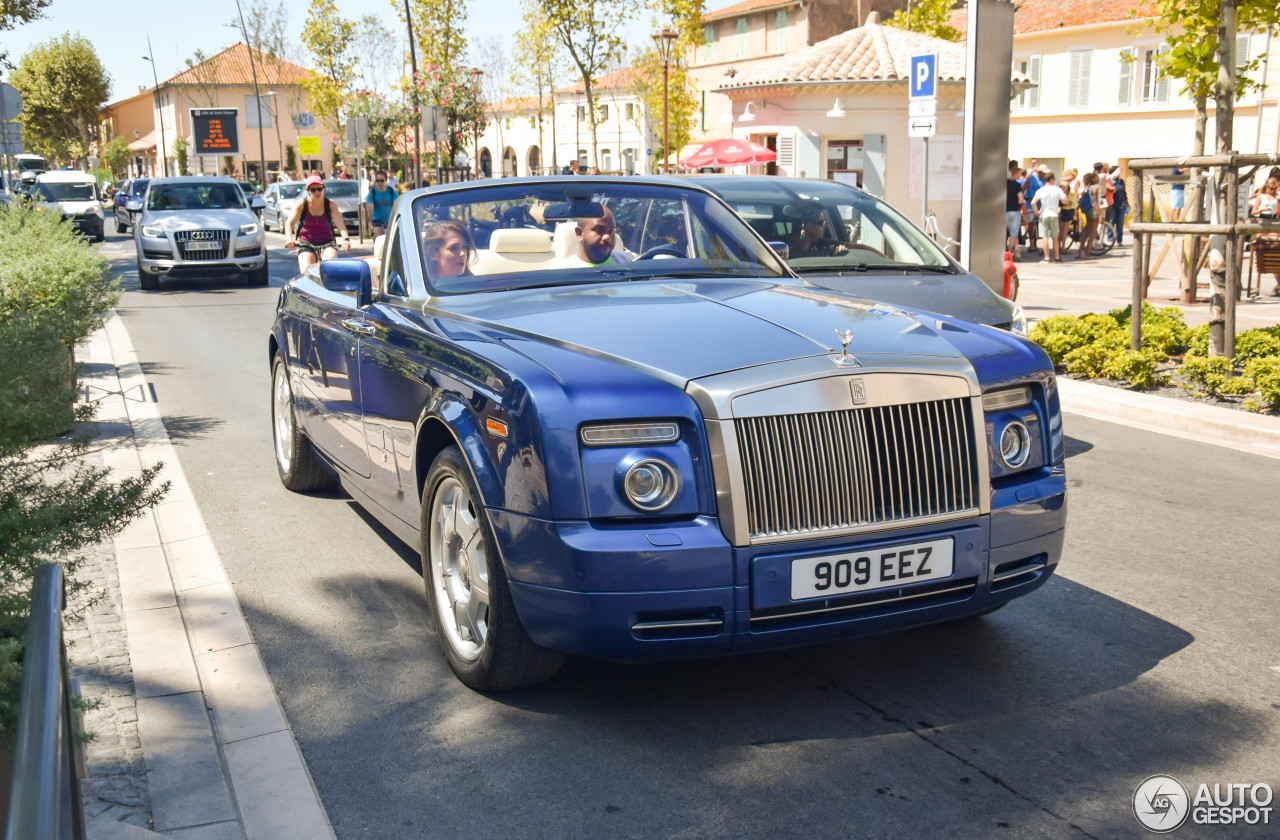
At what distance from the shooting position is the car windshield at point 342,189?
38.9 meters

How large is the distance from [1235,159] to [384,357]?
801 cm

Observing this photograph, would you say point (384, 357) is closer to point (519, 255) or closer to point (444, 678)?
point (519, 255)

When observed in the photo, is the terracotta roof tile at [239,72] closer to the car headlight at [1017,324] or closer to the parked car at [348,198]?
the parked car at [348,198]

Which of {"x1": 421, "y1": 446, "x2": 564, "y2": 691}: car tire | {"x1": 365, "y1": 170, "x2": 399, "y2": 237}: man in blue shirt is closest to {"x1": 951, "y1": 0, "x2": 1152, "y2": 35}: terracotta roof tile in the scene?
{"x1": 365, "y1": 170, "x2": 399, "y2": 237}: man in blue shirt

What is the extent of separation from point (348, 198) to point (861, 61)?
1943cm

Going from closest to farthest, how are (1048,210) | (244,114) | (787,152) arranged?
1. (787,152)
2. (1048,210)
3. (244,114)

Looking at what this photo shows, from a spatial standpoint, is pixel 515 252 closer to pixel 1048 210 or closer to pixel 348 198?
pixel 1048 210

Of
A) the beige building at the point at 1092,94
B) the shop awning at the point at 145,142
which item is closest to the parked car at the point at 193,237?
the beige building at the point at 1092,94

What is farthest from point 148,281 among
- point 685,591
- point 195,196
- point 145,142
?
point 145,142

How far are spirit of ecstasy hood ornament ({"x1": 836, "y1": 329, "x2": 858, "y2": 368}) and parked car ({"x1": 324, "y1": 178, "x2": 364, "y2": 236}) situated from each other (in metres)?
34.1

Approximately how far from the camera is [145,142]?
362 feet

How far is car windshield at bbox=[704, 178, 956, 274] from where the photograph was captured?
813 cm

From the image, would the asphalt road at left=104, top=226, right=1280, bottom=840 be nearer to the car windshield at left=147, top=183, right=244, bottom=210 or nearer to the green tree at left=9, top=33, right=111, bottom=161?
the car windshield at left=147, top=183, right=244, bottom=210

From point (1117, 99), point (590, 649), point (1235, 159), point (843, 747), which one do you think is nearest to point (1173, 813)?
point (843, 747)
